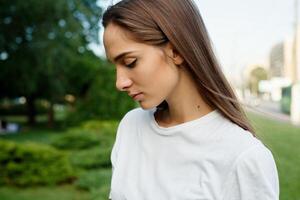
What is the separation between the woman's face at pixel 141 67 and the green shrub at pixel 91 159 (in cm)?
622

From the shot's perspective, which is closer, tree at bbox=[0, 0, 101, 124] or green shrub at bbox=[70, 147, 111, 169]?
green shrub at bbox=[70, 147, 111, 169]

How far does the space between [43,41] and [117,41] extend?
11.7m

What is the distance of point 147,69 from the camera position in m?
1.08

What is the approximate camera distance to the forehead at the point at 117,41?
1.07 meters

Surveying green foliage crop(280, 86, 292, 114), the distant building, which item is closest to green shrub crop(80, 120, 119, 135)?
green foliage crop(280, 86, 292, 114)

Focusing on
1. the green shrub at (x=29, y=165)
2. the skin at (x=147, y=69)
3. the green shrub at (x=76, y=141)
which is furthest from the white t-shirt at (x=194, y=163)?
the green shrub at (x=76, y=141)

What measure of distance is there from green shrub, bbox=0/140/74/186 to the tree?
473 cm

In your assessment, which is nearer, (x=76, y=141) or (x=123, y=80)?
(x=123, y=80)

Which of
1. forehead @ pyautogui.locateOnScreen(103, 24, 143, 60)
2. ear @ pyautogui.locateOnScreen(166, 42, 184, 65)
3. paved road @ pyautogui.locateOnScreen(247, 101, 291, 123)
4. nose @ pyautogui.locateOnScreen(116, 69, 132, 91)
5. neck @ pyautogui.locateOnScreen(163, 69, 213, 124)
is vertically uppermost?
forehead @ pyautogui.locateOnScreen(103, 24, 143, 60)

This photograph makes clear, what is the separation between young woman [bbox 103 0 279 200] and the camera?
3.39ft

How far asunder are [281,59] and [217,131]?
5636 centimetres

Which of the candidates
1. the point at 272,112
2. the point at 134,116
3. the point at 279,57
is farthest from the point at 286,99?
the point at 279,57

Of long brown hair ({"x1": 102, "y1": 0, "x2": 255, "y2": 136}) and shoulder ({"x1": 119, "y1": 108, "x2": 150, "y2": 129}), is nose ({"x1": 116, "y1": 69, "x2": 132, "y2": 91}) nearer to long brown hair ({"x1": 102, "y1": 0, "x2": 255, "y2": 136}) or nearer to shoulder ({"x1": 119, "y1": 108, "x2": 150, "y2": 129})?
long brown hair ({"x1": 102, "y1": 0, "x2": 255, "y2": 136})

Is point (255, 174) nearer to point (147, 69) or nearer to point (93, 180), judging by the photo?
point (147, 69)
